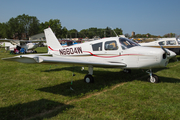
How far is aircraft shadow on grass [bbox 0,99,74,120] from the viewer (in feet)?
10.9

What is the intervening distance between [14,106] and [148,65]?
471 centimetres

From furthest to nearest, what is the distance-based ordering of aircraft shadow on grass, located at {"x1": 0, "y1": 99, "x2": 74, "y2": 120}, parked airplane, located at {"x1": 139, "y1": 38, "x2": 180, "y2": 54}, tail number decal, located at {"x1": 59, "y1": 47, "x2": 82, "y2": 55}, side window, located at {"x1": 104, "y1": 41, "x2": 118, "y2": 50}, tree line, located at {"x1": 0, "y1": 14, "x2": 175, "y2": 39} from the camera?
tree line, located at {"x1": 0, "y1": 14, "x2": 175, "y2": 39} → parked airplane, located at {"x1": 139, "y1": 38, "x2": 180, "y2": 54} → tail number decal, located at {"x1": 59, "y1": 47, "x2": 82, "y2": 55} → side window, located at {"x1": 104, "y1": 41, "x2": 118, "y2": 50} → aircraft shadow on grass, located at {"x1": 0, "y1": 99, "x2": 74, "y2": 120}

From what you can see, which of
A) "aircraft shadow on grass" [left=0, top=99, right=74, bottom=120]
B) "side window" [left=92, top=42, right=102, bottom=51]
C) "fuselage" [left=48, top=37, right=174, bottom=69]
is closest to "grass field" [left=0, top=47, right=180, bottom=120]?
"aircraft shadow on grass" [left=0, top=99, right=74, bottom=120]

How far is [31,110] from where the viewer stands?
11.7 feet

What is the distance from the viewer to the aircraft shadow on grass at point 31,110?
130 inches

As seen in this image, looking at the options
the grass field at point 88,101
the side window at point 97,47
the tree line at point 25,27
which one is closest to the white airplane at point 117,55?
the side window at point 97,47

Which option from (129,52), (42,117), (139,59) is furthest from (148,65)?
(42,117)

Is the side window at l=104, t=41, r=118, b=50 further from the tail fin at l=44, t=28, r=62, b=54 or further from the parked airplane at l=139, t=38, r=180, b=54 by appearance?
the parked airplane at l=139, t=38, r=180, b=54

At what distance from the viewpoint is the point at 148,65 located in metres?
5.30

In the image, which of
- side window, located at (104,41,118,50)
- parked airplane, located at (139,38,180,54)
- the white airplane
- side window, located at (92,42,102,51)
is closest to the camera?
the white airplane

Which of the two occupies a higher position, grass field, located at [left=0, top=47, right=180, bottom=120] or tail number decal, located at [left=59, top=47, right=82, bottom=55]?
tail number decal, located at [left=59, top=47, right=82, bottom=55]

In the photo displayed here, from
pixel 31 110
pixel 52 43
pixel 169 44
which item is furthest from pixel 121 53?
pixel 169 44

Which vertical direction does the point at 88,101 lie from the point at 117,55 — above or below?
below

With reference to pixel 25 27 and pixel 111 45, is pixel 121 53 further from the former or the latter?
pixel 25 27
